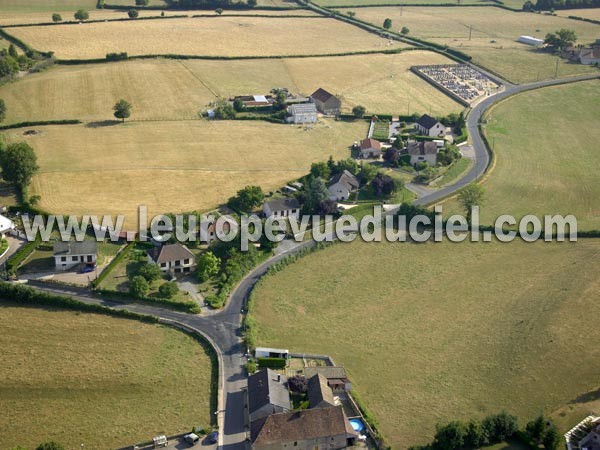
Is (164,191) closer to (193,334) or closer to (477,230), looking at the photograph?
(193,334)

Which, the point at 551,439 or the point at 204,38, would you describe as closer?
the point at 551,439

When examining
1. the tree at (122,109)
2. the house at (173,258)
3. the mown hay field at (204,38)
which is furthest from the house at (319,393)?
the mown hay field at (204,38)

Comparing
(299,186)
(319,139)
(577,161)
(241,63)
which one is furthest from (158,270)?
(241,63)

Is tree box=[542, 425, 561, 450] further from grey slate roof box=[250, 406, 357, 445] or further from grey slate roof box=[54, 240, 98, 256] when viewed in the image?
grey slate roof box=[54, 240, 98, 256]

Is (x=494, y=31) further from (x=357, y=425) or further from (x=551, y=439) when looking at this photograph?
(x=357, y=425)

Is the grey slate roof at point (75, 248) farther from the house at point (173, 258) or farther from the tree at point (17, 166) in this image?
the tree at point (17, 166)

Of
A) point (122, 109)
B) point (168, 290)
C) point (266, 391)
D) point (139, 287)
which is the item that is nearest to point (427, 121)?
point (122, 109)

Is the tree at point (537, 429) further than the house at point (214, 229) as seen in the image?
No
